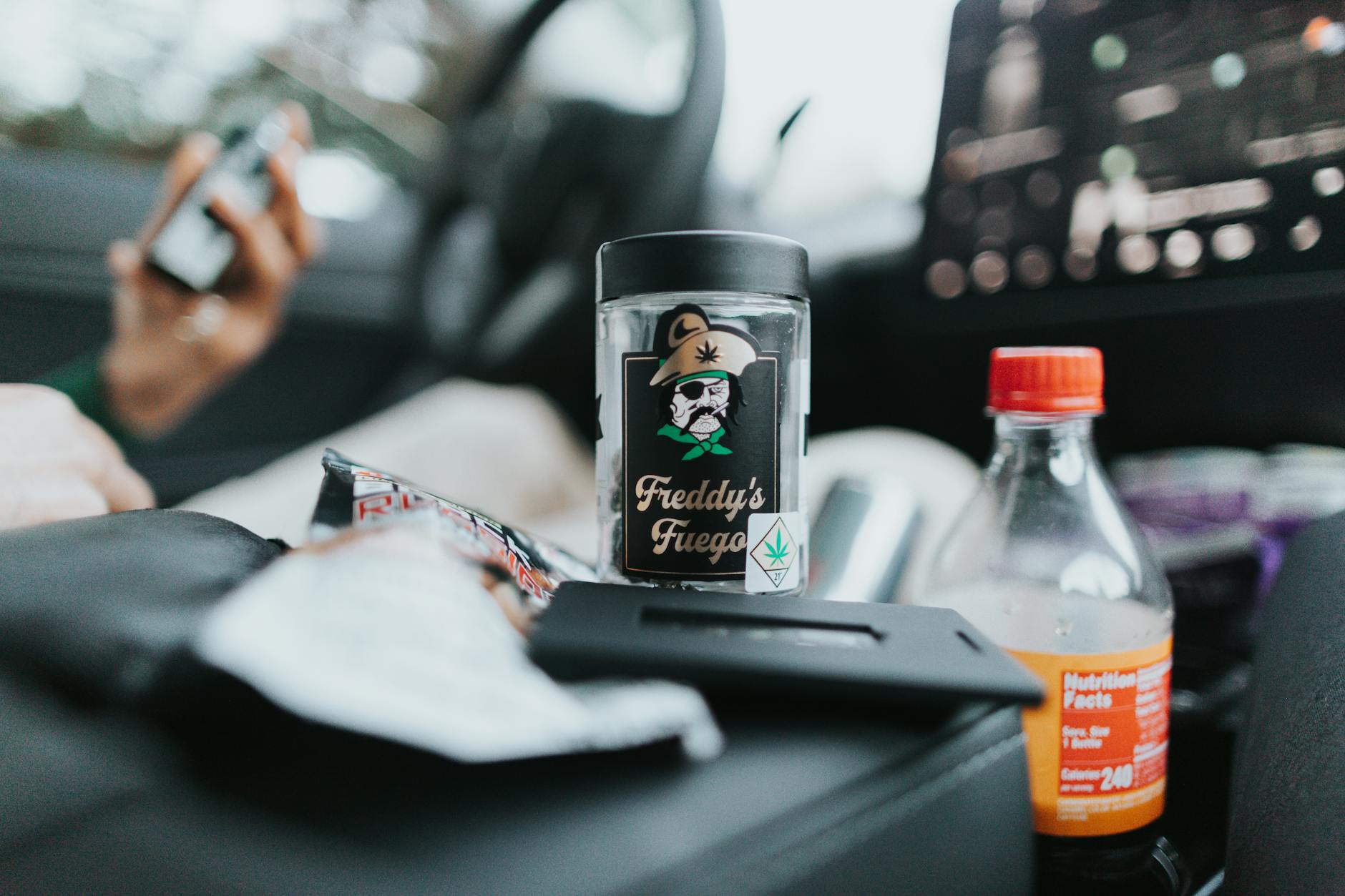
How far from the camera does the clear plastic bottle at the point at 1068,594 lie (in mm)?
418

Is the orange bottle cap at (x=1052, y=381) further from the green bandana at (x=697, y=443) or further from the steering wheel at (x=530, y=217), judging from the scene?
the steering wheel at (x=530, y=217)

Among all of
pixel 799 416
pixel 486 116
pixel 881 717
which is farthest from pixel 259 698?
pixel 486 116

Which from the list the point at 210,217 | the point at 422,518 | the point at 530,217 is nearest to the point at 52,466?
the point at 422,518

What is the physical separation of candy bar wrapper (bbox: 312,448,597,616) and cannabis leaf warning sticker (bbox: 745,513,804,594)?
0.37 feet

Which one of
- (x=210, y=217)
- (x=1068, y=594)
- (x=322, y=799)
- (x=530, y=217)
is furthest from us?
(x=530, y=217)

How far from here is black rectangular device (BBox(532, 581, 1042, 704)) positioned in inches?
10.9

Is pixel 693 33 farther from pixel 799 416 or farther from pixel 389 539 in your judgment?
pixel 389 539

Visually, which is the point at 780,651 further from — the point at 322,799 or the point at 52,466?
the point at 52,466

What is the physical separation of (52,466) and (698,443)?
1.13 feet

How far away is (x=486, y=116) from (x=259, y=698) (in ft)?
3.48

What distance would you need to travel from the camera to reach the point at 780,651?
29 cm

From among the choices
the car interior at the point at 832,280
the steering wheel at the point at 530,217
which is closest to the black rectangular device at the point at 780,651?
the car interior at the point at 832,280

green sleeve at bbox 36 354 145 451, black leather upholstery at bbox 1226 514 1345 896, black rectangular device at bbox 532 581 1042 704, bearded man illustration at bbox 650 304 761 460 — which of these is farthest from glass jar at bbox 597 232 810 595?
green sleeve at bbox 36 354 145 451

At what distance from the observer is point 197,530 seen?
0.32 meters
